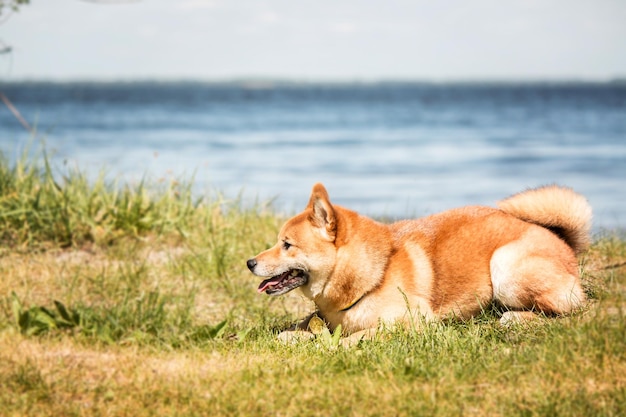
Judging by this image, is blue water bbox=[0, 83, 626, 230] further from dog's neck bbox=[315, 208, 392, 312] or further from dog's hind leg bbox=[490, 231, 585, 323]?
dog's neck bbox=[315, 208, 392, 312]

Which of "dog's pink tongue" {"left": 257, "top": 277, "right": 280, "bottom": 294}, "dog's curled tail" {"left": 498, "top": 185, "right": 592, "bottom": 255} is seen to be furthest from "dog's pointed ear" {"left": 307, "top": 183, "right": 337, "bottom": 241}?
"dog's curled tail" {"left": 498, "top": 185, "right": 592, "bottom": 255}

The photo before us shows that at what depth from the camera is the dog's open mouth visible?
5016 millimetres

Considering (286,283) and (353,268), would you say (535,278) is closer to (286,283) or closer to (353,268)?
(353,268)

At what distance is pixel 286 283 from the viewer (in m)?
5.04

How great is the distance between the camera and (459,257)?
5.27 metres

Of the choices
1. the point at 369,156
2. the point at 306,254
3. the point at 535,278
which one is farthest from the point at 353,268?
the point at 369,156

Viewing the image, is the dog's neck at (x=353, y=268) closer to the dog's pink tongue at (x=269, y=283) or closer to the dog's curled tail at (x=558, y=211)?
the dog's pink tongue at (x=269, y=283)

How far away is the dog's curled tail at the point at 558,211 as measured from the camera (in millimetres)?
5434

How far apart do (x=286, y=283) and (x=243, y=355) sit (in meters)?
0.59

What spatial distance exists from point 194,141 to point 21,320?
24.1m

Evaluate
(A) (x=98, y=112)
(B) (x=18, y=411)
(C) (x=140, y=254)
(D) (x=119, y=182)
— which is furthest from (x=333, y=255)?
(A) (x=98, y=112)

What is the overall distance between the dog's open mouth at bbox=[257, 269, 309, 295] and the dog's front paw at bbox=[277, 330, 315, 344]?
1.01ft

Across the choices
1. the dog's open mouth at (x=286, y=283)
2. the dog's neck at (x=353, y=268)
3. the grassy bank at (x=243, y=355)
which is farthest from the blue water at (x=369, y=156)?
the dog's open mouth at (x=286, y=283)

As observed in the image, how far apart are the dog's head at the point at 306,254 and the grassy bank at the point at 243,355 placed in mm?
417
